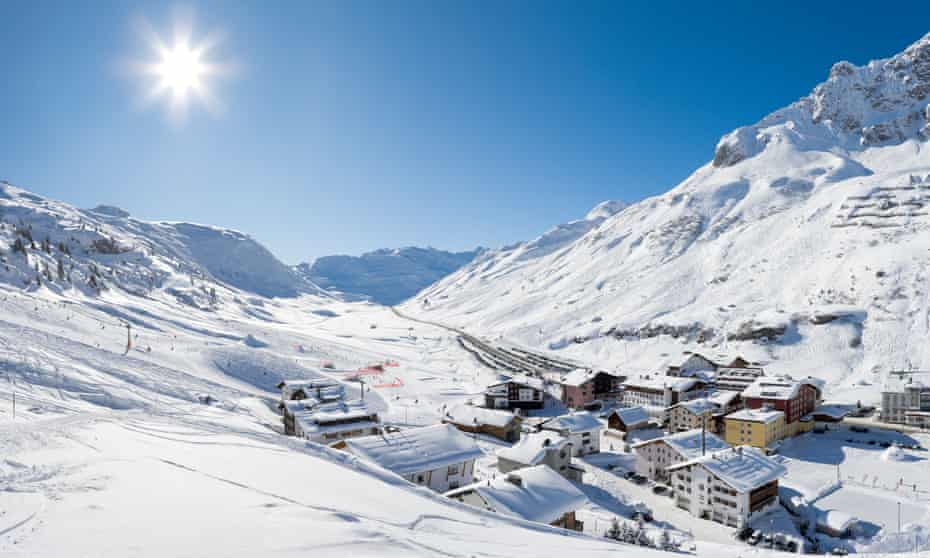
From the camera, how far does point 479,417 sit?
187 ft

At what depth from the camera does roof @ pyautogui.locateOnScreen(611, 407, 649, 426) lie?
192 ft

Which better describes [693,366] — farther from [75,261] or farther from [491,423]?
[75,261]

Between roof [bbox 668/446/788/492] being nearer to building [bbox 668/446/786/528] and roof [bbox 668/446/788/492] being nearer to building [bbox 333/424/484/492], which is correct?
building [bbox 668/446/786/528]

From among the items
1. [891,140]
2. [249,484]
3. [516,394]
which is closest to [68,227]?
[516,394]

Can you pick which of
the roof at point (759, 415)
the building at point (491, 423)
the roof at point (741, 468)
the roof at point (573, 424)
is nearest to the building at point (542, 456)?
the roof at point (573, 424)

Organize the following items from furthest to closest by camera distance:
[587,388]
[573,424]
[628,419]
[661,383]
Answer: [587,388]
[661,383]
[628,419]
[573,424]

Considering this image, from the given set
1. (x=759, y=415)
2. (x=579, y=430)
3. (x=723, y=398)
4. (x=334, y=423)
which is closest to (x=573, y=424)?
(x=579, y=430)

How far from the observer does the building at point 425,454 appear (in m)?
35.0

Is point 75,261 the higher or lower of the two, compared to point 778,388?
higher

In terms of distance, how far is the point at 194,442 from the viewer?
72.6 ft

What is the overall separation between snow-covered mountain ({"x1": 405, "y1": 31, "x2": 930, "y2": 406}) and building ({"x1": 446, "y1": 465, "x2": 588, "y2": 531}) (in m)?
57.8

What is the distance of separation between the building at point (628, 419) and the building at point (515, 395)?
13311 millimetres

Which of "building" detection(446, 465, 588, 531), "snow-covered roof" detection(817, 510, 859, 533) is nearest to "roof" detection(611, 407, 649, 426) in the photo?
"snow-covered roof" detection(817, 510, 859, 533)

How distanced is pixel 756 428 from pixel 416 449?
38.0 meters
